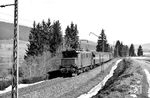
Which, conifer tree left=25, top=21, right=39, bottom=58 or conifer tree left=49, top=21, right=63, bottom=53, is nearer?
conifer tree left=25, top=21, right=39, bottom=58

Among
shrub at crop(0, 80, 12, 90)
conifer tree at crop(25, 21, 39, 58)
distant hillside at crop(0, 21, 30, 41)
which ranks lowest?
shrub at crop(0, 80, 12, 90)

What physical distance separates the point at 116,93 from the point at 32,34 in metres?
47.8

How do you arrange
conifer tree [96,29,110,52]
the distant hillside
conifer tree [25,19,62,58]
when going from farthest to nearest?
the distant hillside → conifer tree [96,29,110,52] → conifer tree [25,19,62,58]

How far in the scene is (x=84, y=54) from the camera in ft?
129

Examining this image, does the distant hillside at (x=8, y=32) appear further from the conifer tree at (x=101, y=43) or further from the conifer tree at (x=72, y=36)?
the conifer tree at (x=72, y=36)

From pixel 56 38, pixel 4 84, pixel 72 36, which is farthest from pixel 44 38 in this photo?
pixel 4 84

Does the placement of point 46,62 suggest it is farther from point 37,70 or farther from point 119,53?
point 119,53

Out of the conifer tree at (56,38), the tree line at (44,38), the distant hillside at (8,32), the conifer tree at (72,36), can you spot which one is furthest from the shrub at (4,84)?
the distant hillside at (8,32)

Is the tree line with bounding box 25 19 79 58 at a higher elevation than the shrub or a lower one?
higher

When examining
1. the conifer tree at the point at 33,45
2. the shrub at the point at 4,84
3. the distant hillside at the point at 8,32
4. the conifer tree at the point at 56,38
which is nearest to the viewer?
the shrub at the point at 4,84

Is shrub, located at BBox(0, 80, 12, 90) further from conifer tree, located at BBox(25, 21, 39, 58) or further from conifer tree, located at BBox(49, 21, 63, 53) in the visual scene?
conifer tree, located at BBox(49, 21, 63, 53)

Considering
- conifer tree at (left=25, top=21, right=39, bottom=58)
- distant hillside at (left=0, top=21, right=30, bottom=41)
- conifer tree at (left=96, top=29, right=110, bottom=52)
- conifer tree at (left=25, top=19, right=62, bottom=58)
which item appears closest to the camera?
conifer tree at (left=25, top=21, right=39, bottom=58)

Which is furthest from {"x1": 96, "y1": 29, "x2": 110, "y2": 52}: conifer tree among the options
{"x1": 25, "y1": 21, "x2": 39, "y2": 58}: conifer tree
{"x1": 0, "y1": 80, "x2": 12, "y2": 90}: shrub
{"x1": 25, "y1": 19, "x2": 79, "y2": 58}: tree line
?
{"x1": 0, "y1": 80, "x2": 12, "y2": 90}: shrub

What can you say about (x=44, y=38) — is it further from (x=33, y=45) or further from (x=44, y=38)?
(x=33, y=45)
